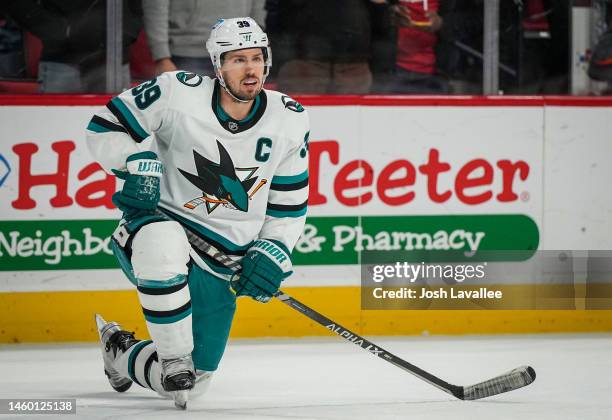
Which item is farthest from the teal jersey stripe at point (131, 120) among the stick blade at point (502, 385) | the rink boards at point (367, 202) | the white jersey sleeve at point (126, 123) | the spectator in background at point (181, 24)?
the spectator in background at point (181, 24)

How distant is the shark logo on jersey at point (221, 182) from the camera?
3715 millimetres

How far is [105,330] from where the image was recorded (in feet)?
13.0

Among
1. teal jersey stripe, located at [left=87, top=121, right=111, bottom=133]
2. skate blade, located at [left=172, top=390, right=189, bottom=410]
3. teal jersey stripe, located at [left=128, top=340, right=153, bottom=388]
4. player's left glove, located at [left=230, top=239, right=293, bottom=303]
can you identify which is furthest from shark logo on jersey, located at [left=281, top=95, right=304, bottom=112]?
skate blade, located at [left=172, top=390, right=189, bottom=410]

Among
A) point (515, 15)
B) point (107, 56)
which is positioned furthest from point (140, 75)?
point (515, 15)

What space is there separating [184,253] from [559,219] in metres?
2.41

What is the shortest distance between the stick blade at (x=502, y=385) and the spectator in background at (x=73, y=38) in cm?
225

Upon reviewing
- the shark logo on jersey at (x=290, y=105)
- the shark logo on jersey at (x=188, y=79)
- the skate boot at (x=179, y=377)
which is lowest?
the skate boot at (x=179, y=377)

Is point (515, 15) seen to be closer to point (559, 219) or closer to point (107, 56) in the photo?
point (559, 219)

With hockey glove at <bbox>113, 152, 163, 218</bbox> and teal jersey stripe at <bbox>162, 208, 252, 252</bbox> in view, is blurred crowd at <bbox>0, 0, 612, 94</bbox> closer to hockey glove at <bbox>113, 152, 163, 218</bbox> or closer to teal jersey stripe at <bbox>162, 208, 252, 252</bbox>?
teal jersey stripe at <bbox>162, 208, 252, 252</bbox>

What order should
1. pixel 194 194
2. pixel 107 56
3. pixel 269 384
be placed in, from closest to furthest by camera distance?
pixel 194 194
pixel 269 384
pixel 107 56

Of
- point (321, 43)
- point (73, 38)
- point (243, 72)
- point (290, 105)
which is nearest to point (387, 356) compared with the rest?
point (290, 105)

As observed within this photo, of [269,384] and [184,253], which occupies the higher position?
[184,253]

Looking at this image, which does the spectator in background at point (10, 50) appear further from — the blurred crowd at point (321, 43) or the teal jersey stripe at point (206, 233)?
the teal jersey stripe at point (206, 233)

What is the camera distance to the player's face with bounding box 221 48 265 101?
3660 millimetres
